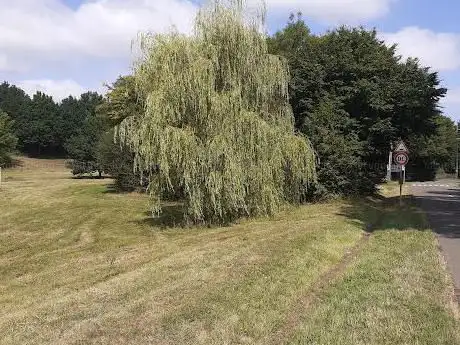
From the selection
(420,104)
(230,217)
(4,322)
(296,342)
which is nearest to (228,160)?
(230,217)

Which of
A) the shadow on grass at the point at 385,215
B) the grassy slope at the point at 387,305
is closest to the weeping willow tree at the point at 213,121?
the shadow on grass at the point at 385,215

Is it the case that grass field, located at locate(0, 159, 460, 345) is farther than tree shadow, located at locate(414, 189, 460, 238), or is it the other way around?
tree shadow, located at locate(414, 189, 460, 238)

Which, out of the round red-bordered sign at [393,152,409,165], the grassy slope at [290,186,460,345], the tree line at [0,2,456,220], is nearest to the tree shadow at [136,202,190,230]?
the tree line at [0,2,456,220]

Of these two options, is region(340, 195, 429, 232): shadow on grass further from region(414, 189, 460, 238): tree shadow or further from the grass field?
region(414, 189, 460, 238): tree shadow

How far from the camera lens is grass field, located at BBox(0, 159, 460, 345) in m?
7.03

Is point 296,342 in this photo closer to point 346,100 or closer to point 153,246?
point 153,246

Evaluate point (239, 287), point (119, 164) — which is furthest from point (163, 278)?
point (119, 164)

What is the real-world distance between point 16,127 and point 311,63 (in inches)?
3866

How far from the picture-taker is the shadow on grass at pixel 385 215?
17.7 meters

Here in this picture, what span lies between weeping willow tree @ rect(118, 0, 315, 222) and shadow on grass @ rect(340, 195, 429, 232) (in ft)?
9.76

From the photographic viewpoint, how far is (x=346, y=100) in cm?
2859

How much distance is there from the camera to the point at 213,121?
18531 mm

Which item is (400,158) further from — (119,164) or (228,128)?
(119,164)

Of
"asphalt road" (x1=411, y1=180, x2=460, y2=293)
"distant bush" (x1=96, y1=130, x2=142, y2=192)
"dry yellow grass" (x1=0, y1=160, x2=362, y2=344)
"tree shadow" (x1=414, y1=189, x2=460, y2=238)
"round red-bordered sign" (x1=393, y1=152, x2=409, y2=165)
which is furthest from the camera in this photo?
"distant bush" (x1=96, y1=130, x2=142, y2=192)
